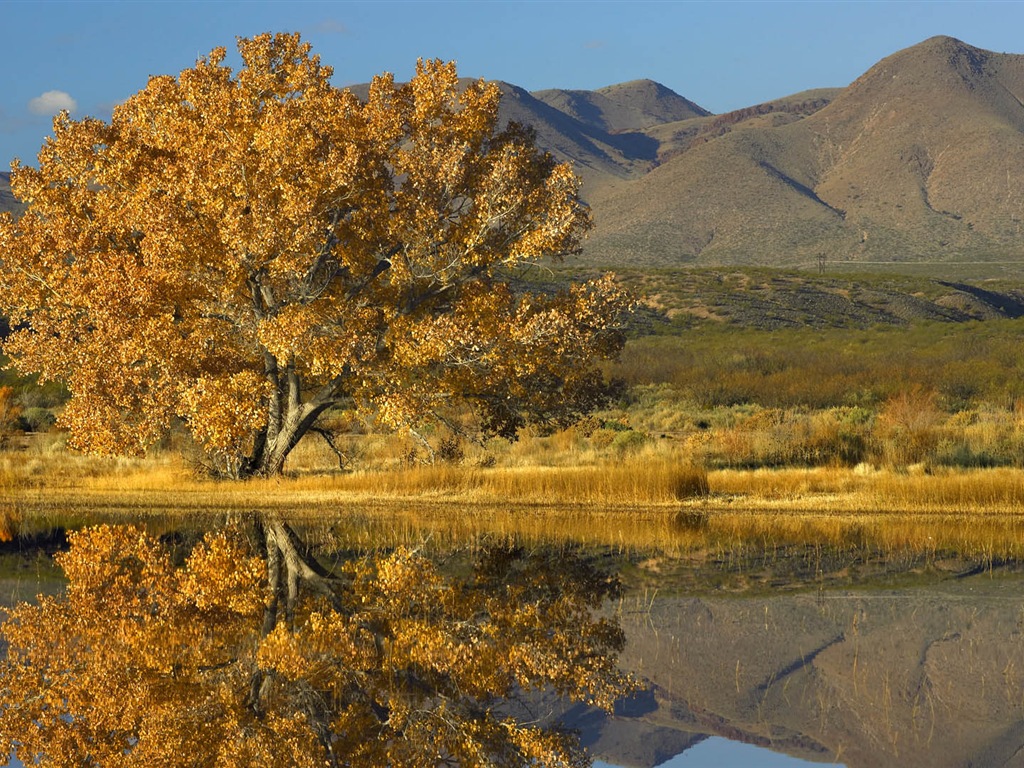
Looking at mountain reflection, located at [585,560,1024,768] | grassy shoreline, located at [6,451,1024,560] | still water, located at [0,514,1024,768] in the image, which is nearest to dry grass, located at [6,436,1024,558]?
grassy shoreline, located at [6,451,1024,560]

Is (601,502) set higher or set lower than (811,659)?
lower

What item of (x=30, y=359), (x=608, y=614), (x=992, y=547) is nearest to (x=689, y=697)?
(x=608, y=614)

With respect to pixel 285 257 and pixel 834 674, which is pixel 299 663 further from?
pixel 285 257

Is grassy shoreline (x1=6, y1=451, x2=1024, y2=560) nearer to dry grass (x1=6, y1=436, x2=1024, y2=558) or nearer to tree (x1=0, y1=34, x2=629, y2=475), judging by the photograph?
dry grass (x1=6, y1=436, x2=1024, y2=558)

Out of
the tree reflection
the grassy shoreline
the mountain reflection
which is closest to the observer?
the mountain reflection

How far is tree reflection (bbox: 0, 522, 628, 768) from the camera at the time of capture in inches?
386

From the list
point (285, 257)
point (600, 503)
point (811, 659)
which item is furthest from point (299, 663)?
point (600, 503)

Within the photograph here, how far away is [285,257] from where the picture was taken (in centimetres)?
2280

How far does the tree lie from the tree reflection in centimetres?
637

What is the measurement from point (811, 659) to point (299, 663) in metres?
4.68

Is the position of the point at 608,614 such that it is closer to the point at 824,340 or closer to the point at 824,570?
the point at 824,570

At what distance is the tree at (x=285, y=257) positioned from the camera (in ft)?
75.3

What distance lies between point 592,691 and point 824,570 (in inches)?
302

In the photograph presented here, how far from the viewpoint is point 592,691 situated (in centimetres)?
1101
